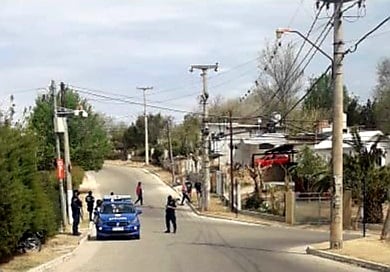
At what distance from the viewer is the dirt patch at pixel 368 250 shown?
76.0 feet

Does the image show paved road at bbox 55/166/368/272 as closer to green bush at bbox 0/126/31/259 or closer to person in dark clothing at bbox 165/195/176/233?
person in dark clothing at bbox 165/195/176/233

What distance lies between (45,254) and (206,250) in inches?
220

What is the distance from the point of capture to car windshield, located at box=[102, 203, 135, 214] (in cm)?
3447

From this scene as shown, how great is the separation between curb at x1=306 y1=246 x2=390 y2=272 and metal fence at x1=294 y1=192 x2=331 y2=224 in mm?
15421

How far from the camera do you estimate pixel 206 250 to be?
28250 mm

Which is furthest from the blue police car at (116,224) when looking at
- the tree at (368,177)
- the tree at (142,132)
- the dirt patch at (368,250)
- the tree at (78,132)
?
the tree at (142,132)

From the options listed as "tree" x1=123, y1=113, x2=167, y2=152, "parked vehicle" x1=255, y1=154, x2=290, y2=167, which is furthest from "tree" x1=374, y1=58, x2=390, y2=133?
"tree" x1=123, y1=113, x2=167, y2=152

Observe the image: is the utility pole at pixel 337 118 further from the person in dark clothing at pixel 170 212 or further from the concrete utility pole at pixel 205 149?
the concrete utility pole at pixel 205 149

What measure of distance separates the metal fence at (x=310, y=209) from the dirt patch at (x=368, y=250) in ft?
44.4

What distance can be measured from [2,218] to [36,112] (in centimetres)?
4801

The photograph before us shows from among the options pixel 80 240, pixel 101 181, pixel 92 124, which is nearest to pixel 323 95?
pixel 101 181

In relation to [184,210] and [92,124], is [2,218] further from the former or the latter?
[92,124]

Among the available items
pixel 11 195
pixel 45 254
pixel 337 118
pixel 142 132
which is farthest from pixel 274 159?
pixel 142 132

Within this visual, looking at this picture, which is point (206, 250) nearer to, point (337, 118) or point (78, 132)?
point (337, 118)
